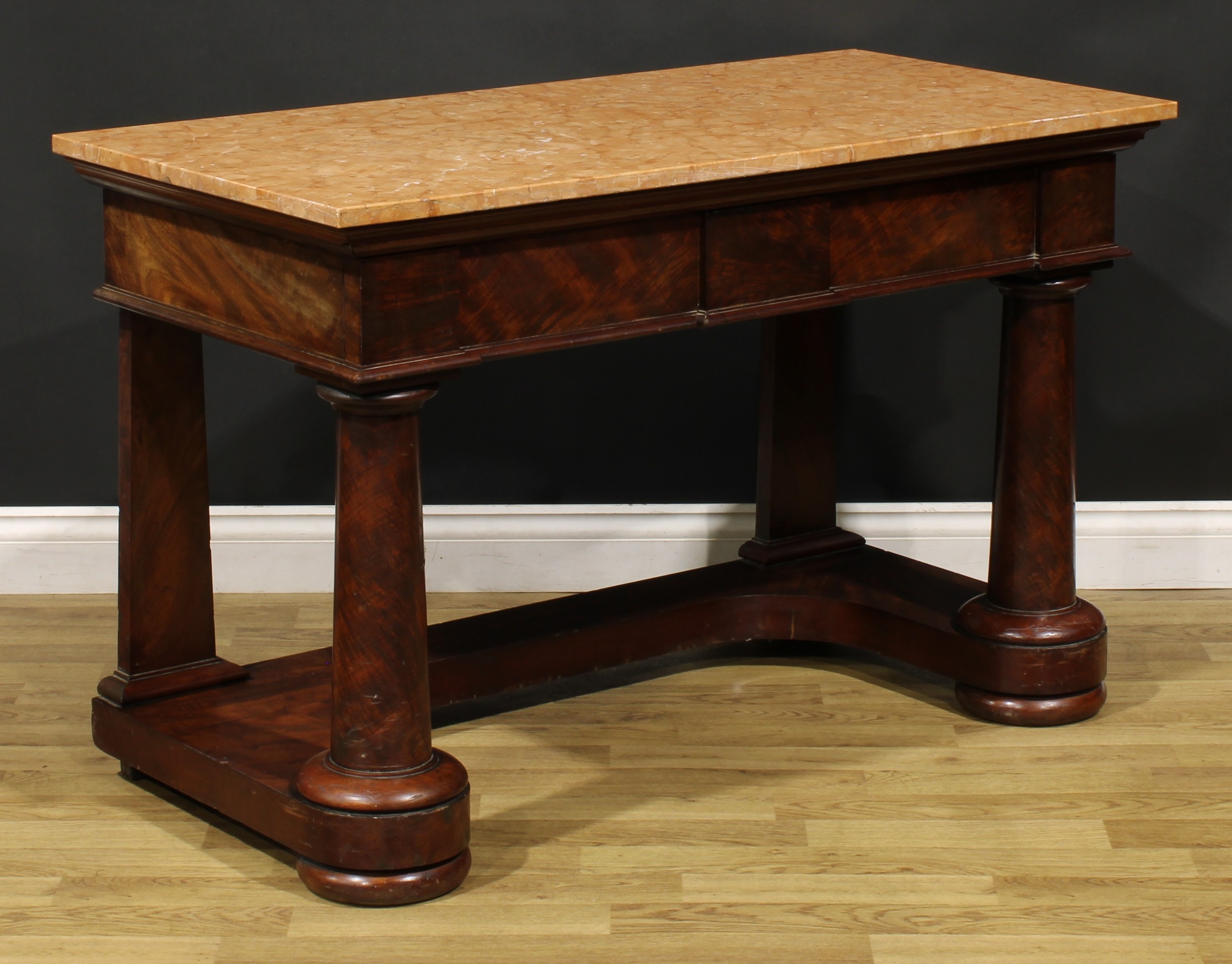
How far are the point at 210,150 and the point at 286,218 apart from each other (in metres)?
0.30

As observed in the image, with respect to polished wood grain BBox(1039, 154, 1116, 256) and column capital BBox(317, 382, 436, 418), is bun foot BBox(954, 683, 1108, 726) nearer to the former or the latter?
polished wood grain BBox(1039, 154, 1116, 256)

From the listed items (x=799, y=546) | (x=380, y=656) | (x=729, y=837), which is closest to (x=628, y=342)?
(x=799, y=546)

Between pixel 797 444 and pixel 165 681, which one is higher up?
pixel 797 444

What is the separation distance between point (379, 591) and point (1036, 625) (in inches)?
40.8

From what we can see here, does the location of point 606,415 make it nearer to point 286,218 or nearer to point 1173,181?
point 1173,181

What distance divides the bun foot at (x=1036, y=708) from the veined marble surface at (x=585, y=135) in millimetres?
811

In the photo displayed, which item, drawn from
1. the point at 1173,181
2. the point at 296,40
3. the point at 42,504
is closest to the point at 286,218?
the point at 296,40

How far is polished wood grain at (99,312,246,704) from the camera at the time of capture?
96.9 inches

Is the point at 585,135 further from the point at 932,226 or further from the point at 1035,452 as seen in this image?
the point at 1035,452

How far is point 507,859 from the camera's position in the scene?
237 cm

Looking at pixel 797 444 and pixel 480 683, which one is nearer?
pixel 480 683

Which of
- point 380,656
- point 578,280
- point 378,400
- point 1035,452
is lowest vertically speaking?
point 380,656

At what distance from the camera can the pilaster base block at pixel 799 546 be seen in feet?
10.3

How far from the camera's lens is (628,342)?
3.30m
